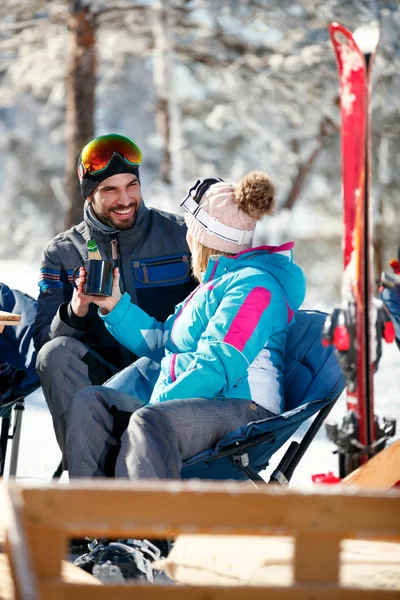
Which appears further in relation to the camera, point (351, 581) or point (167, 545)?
point (167, 545)

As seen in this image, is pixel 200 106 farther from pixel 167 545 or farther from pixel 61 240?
pixel 167 545

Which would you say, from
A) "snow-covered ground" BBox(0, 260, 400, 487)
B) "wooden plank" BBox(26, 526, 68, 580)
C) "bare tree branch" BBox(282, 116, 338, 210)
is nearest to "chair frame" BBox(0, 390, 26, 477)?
"snow-covered ground" BBox(0, 260, 400, 487)

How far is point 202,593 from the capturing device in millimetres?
1931

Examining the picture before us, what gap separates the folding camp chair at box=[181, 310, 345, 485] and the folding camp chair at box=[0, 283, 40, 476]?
1157 millimetres

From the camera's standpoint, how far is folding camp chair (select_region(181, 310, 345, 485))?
10.8 ft

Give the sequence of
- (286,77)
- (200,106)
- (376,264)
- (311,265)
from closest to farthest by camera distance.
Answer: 1. (286,77)
2. (376,264)
3. (200,106)
4. (311,265)

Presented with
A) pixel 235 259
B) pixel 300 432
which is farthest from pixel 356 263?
pixel 300 432

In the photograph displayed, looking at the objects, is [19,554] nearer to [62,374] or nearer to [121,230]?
[62,374]

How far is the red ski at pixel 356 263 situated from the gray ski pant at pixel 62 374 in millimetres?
1261

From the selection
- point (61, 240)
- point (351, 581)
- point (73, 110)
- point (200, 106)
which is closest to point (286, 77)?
point (73, 110)

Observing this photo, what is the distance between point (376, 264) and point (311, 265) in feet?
14.8

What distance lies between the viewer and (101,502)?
1923 mm

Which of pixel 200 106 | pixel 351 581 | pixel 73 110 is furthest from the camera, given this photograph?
pixel 200 106

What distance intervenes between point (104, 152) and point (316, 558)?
2.49 metres
